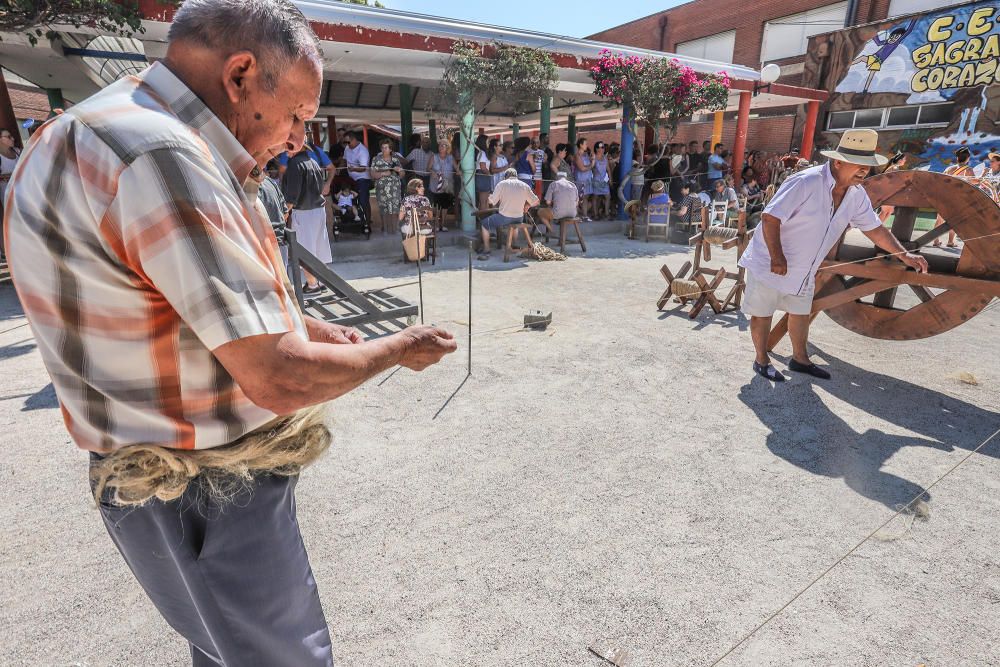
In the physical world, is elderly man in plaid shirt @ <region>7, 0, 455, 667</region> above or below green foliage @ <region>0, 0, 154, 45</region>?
below

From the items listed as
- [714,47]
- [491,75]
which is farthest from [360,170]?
[714,47]

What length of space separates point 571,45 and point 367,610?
10402 millimetres

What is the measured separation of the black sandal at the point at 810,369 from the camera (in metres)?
3.99

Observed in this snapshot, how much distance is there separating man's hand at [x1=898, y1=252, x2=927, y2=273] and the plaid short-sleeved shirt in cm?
428

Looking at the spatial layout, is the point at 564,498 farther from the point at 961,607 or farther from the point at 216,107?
the point at 216,107

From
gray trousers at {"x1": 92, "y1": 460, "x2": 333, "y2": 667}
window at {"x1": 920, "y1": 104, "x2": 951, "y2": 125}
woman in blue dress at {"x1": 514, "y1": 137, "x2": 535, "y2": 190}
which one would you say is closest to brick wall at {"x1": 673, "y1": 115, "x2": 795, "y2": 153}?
window at {"x1": 920, "y1": 104, "x2": 951, "y2": 125}

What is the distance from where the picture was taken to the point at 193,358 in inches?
33.8

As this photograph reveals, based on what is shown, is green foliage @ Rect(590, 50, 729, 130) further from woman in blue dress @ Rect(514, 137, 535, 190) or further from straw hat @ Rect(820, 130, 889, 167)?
straw hat @ Rect(820, 130, 889, 167)

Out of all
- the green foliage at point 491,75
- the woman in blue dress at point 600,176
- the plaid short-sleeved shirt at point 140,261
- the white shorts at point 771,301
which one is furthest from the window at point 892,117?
the plaid short-sleeved shirt at point 140,261

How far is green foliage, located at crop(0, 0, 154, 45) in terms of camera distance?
5.46 meters

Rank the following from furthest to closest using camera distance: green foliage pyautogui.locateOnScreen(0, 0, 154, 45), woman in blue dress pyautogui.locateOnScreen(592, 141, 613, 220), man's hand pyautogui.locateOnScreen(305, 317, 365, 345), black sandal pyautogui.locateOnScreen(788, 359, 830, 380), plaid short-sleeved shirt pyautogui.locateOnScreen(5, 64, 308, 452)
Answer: woman in blue dress pyautogui.locateOnScreen(592, 141, 613, 220) → green foliage pyautogui.locateOnScreen(0, 0, 154, 45) → black sandal pyautogui.locateOnScreen(788, 359, 830, 380) → man's hand pyautogui.locateOnScreen(305, 317, 365, 345) → plaid short-sleeved shirt pyautogui.locateOnScreen(5, 64, 308, 452)

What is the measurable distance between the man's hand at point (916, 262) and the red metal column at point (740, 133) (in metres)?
10.4

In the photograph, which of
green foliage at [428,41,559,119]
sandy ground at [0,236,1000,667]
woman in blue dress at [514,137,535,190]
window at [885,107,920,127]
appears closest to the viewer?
sandy ground at [0,236,1000,667]

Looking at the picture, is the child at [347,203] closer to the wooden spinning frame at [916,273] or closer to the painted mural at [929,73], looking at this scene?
the wooden spinning frame at [916,273]
